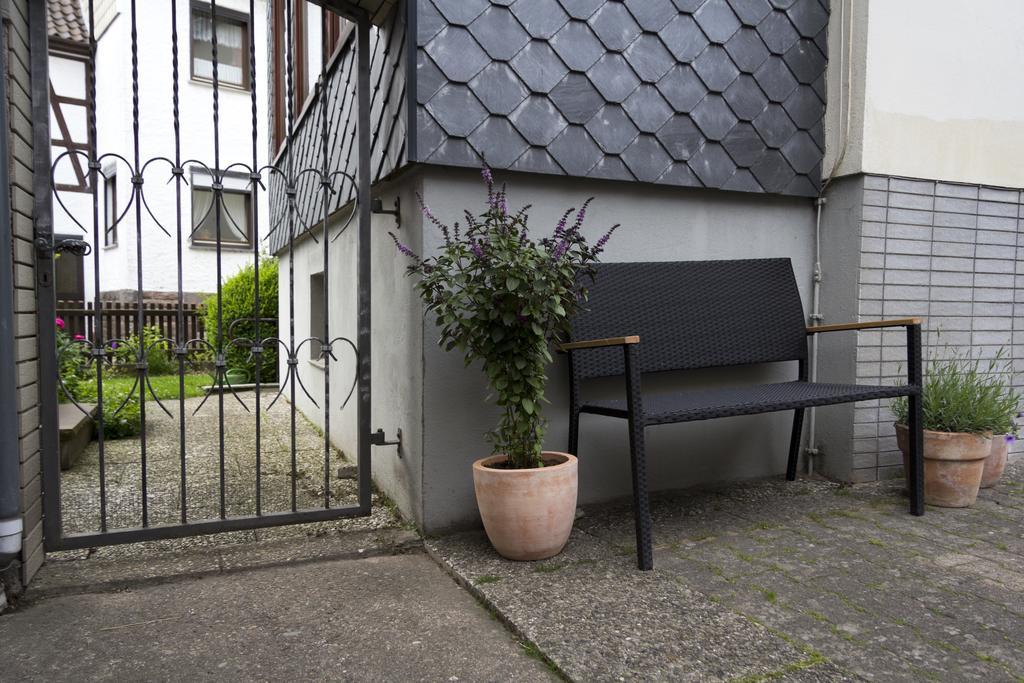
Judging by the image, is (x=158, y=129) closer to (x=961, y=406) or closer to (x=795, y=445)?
(x=795, y=445)

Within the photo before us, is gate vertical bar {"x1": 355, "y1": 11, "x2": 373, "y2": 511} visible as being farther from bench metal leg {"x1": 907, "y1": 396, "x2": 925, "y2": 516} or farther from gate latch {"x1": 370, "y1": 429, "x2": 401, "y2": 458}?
bench metal leg {"x1": 907, "y1": 396, "x2": 925, "y2": 516}

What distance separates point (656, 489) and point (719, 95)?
189 centimetres

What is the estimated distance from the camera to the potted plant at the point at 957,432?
312 cm

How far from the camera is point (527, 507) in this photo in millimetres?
2428

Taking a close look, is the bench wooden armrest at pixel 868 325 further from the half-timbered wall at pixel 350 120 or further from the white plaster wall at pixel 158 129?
the white plaster wall at pixel 158 129

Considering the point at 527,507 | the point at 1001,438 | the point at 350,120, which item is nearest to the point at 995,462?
the point at 1001,438

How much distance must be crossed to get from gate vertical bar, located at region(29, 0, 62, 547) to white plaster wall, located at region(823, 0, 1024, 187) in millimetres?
3401

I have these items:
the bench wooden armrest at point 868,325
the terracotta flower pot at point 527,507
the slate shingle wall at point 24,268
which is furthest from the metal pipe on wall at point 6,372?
the bench wooden armrest at point 868,325

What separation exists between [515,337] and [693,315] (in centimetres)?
111

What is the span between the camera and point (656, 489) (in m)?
3.37

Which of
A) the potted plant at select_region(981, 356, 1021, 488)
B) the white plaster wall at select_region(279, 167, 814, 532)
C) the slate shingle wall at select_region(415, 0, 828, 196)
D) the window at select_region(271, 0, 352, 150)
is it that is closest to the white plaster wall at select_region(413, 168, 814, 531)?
the white plaster wall at select_region(279, 167, 814, 532)

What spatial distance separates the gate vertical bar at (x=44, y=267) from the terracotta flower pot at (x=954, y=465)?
3.43 metres

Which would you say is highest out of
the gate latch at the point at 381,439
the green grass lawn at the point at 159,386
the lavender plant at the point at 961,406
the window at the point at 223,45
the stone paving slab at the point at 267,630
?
the window at the point at 223,45

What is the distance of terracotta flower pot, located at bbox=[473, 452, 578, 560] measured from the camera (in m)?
2.43
